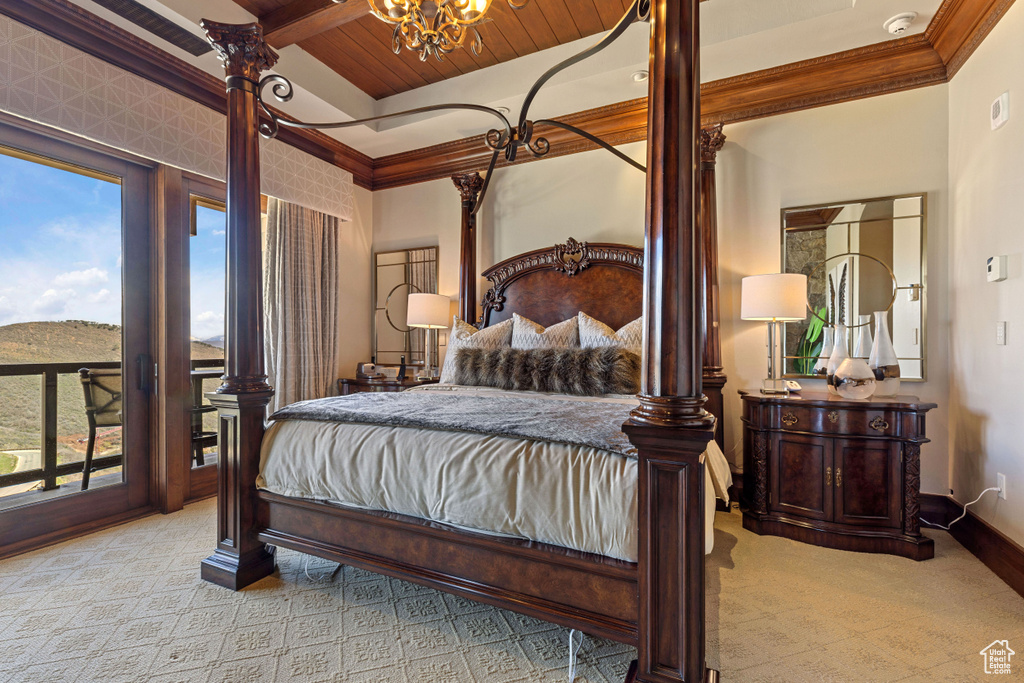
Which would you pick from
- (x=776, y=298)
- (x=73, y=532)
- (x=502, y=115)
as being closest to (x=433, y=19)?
(x=502, y=115)

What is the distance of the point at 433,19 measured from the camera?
2.13 meters

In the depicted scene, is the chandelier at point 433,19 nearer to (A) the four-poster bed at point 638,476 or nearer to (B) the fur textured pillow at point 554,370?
(A) the four-poster bed at point 638,476

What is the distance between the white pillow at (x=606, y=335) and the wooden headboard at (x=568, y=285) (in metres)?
0.20

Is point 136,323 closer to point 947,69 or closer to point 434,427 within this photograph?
point 434,427

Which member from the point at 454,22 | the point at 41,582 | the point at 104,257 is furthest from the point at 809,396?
the point at 104,257

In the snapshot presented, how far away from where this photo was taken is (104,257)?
119 inches

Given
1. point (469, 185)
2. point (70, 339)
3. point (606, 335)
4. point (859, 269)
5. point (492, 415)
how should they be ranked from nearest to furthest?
point (492, 415), point (70, 339), point (859, 269), point (606, 335), point (469, 185)

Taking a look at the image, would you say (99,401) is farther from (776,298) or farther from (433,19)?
(776,298)

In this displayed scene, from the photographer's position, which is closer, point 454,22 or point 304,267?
point 454,22

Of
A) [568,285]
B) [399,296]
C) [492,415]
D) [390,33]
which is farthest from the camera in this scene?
[399,296]

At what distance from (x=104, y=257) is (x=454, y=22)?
261 centimetres

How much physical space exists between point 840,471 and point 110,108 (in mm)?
4603

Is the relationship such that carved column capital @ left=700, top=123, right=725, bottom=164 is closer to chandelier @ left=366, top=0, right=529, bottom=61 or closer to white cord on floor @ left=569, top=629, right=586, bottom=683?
chandelier @ left=366, top=0, right=529, bottom=61

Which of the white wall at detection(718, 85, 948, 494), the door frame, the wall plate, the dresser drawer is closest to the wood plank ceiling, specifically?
the door frame
